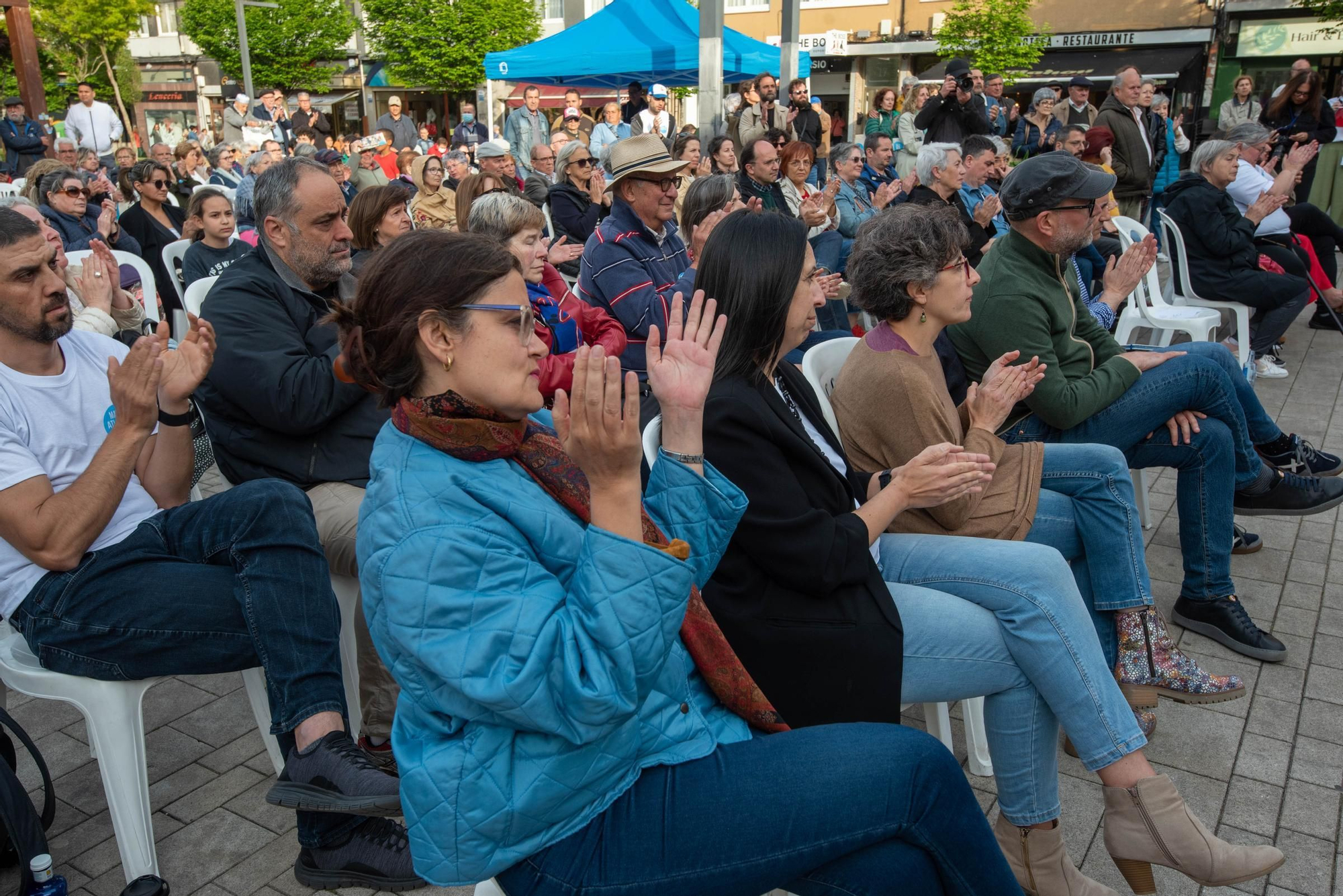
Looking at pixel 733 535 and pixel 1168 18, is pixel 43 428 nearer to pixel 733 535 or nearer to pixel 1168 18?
pixel 733 535

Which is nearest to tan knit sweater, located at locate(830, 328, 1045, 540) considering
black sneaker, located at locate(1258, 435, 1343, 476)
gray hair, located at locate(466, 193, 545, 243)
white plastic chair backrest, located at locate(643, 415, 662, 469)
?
white plastic chair backrest, located at locate(643, 415, 662, 469)

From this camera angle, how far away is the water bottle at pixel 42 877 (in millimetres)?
2066

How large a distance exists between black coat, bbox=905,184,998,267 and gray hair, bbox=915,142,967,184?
0.21ft

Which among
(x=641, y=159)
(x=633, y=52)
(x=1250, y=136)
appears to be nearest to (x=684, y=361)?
(x=641, y=159)

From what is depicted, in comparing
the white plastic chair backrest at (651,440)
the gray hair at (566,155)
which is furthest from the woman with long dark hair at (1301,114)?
the white plastic chair backrest at (651,440)

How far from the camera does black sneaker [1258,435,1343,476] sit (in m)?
3.73

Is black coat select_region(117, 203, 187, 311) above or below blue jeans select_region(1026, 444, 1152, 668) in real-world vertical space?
above

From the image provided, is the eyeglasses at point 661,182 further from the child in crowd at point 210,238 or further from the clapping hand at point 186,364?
the clapping hand at point 186,364

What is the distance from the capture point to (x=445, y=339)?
1.60m

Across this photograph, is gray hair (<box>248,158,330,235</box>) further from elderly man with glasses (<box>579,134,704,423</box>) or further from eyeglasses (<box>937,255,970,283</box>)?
eyeglasses (<box>937,255,970,283</box>)

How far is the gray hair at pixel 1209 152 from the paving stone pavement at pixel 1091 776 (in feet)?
10.5

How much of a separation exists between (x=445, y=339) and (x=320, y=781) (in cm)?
111

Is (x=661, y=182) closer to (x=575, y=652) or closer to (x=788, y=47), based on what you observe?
(x=575, y=652)

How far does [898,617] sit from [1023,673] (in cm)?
37
